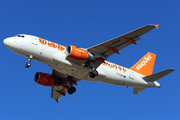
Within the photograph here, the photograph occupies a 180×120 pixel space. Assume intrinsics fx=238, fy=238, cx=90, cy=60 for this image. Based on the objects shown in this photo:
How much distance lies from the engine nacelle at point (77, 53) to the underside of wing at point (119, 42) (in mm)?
1027

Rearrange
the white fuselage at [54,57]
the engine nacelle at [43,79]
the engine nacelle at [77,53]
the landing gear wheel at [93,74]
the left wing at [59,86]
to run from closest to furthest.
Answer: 1. the white fuselage at [54,57]
2. the engine nacelle at [77,53]
3. the landing gear wheel at [93,74]
4. the engine nacelle at [43,79]
5. the left wing at [59,86]

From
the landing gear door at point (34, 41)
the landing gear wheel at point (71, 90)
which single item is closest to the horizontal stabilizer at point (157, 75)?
the landing gear wheel at point (71, 90)

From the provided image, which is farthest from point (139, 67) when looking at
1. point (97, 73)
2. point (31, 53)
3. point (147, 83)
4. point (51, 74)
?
point (31, 53)

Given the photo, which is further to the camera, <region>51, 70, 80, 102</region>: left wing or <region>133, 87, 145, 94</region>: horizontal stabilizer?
<region>133, 87, 145, 94</region>: horizontal stabilizer

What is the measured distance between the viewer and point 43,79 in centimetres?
3234

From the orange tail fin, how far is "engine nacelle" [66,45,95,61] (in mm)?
10240

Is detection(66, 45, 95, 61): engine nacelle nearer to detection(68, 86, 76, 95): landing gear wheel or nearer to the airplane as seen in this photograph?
the airplane

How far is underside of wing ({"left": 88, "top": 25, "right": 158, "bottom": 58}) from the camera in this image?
25289 millimetres

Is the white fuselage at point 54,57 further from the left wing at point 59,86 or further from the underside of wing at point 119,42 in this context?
the left wing at point 59,86

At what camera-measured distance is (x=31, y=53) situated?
26125 mm

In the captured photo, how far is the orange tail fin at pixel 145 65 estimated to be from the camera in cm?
3491

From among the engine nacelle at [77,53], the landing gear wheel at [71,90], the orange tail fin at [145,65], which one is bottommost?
the landing gear wheel at [71,90]

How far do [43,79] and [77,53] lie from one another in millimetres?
8440

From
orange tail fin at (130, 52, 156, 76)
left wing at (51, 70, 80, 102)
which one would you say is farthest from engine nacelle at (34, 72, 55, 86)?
orange tail fin at (130, 52, 156, 76)
